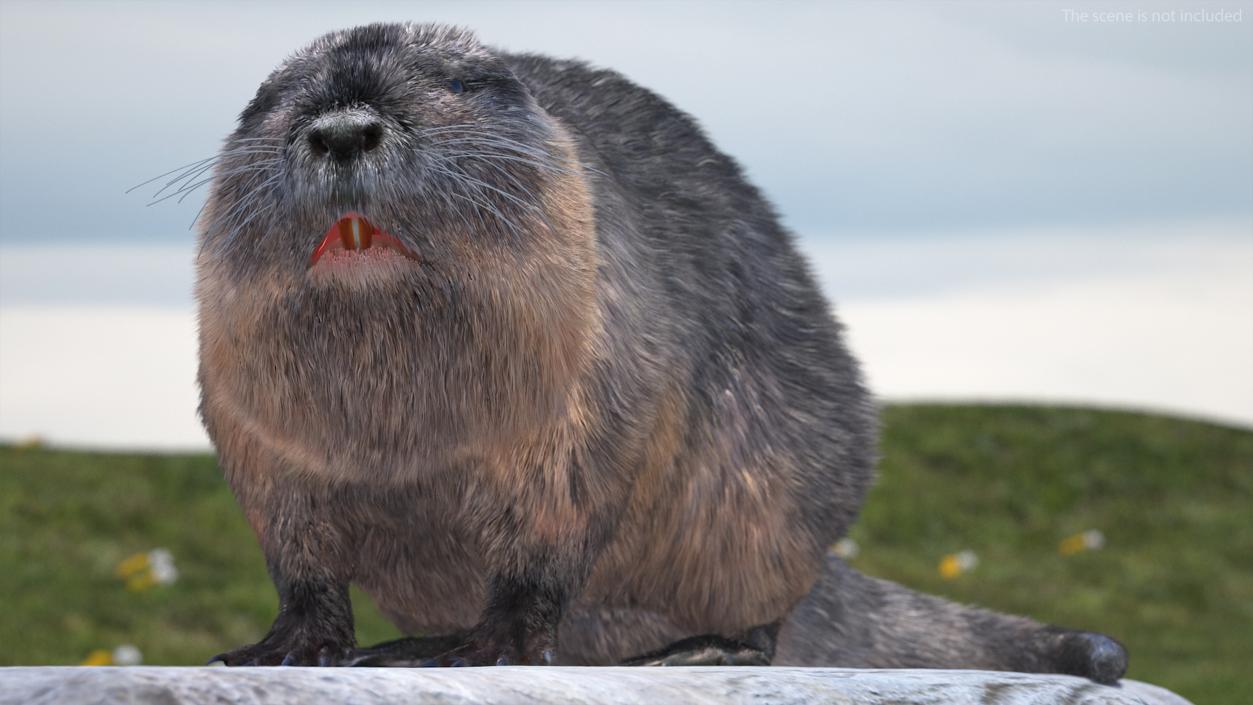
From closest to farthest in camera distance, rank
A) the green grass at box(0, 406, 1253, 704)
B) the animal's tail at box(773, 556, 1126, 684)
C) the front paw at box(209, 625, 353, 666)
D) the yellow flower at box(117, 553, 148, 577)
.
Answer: the front paw at box(209, 625, 353, 666), the animal's tail at box(773, 556, 1126, 684), the green grass at box(0, 406, 1253, 704), the yellow flower at box(117, 553, 148, 577)

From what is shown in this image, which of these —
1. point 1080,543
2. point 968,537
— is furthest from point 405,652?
point 1080,543

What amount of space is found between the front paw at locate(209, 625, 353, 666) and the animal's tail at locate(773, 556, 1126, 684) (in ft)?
4.90

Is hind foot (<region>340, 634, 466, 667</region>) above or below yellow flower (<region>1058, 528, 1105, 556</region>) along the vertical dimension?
above

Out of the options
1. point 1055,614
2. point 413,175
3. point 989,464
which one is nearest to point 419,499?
point 413,175

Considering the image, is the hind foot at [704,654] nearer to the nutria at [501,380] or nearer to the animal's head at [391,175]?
the nutria at [501,380]

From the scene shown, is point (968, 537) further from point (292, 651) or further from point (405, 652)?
point (292, 651)

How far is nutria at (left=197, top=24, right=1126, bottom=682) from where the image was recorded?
3428 millimetres

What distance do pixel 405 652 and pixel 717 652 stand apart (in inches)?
36.0

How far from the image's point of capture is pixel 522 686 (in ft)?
9.48

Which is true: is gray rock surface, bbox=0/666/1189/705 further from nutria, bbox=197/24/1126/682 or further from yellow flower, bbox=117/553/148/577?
yellow flower, bbox=117/553/148/577

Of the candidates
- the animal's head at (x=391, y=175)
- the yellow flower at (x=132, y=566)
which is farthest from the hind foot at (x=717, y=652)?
the yellow flower at (x=132, y=566)

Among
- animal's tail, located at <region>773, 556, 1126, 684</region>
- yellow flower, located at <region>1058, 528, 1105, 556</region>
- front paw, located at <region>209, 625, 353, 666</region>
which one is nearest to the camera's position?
front paw, located at <region>209, 625, 353, 666</region>

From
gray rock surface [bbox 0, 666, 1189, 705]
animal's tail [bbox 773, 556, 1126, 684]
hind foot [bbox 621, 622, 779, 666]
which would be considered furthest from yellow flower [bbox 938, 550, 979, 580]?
gray rock surface [bbox 0, 666, 1189, 705]

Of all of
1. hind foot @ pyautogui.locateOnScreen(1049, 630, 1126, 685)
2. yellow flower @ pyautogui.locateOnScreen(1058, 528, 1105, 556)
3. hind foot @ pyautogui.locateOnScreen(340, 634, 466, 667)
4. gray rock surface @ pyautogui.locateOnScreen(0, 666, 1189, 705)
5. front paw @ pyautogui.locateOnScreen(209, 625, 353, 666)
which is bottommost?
yellow flower @ pyautogui.locateOnScreen(1058, 528, 1105, 556)
